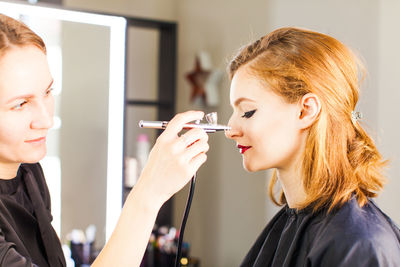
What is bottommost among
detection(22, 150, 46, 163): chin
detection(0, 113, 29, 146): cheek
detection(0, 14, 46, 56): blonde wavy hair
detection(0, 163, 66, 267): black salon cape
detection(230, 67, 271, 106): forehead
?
detection(0, 163, 66, 267): black salon cape

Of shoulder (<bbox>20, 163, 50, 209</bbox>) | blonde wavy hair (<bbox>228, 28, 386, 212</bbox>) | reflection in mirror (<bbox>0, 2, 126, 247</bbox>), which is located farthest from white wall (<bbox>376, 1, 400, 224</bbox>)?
shoulder (<bbox>20, 163, 50, 209</bbox>)

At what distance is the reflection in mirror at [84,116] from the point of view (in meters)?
1.71

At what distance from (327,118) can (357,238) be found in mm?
257

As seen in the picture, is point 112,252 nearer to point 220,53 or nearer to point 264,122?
point 264,122

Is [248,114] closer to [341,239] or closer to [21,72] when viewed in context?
[341,239]

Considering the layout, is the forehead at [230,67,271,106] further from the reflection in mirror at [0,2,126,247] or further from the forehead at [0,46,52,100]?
the reflection in mirror at [0,2,126,247]

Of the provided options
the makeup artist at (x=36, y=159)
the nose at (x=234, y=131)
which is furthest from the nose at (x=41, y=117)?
the nose at (x=234, y=131)

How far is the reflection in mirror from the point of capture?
171 cm

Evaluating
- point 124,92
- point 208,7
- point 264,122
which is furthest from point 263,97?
point 208,7

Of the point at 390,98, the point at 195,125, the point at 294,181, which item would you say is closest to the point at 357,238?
the point at 294,181

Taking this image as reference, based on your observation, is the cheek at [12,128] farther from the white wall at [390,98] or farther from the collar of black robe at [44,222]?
the white wall at [390,98]

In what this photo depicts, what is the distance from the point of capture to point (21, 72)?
2.78 feet

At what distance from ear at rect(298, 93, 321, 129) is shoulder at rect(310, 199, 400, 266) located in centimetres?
18

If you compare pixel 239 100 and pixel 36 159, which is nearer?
pixel 36 159
